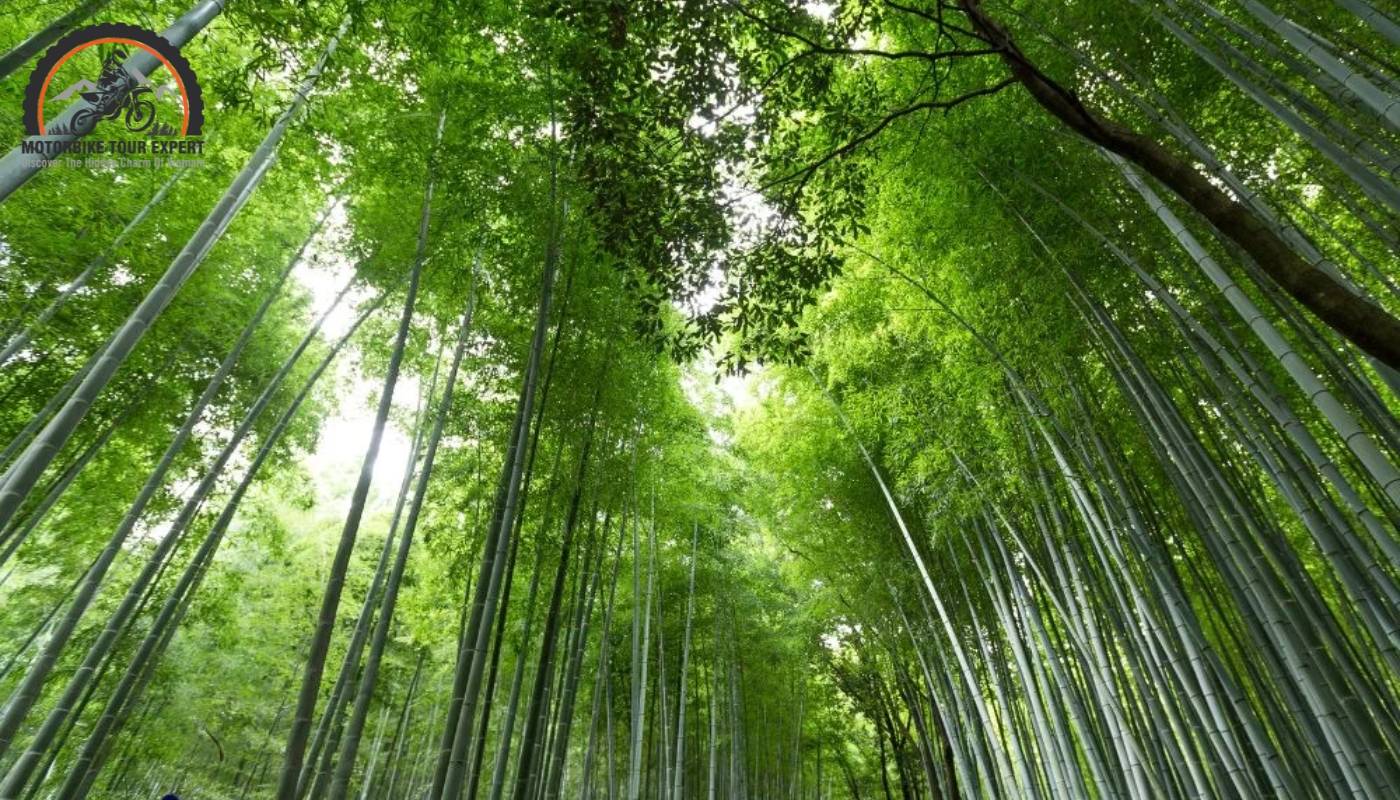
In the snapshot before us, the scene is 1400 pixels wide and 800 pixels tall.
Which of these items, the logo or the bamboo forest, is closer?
the logo

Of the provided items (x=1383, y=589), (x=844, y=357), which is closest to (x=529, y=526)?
(x=844, y=357)

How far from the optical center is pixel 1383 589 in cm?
206

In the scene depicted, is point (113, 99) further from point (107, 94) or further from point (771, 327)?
point (771, 327)

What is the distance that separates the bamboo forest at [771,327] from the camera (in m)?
2.23

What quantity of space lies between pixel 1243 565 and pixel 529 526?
4.88 m

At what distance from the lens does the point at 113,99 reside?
2.29m

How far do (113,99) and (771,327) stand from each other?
2679 millimetres

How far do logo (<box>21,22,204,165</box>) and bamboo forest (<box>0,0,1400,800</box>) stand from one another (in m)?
0.03

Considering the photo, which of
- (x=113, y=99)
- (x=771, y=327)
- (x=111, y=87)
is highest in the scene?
(x=111, y=87)

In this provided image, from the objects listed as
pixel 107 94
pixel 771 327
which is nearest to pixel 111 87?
pixel 107 94

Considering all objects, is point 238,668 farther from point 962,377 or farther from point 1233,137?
point 1233,137

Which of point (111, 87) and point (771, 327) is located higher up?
point (111, 87)

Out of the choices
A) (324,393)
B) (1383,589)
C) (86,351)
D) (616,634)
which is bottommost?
(1383,589)

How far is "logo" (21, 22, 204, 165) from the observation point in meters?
2.12
